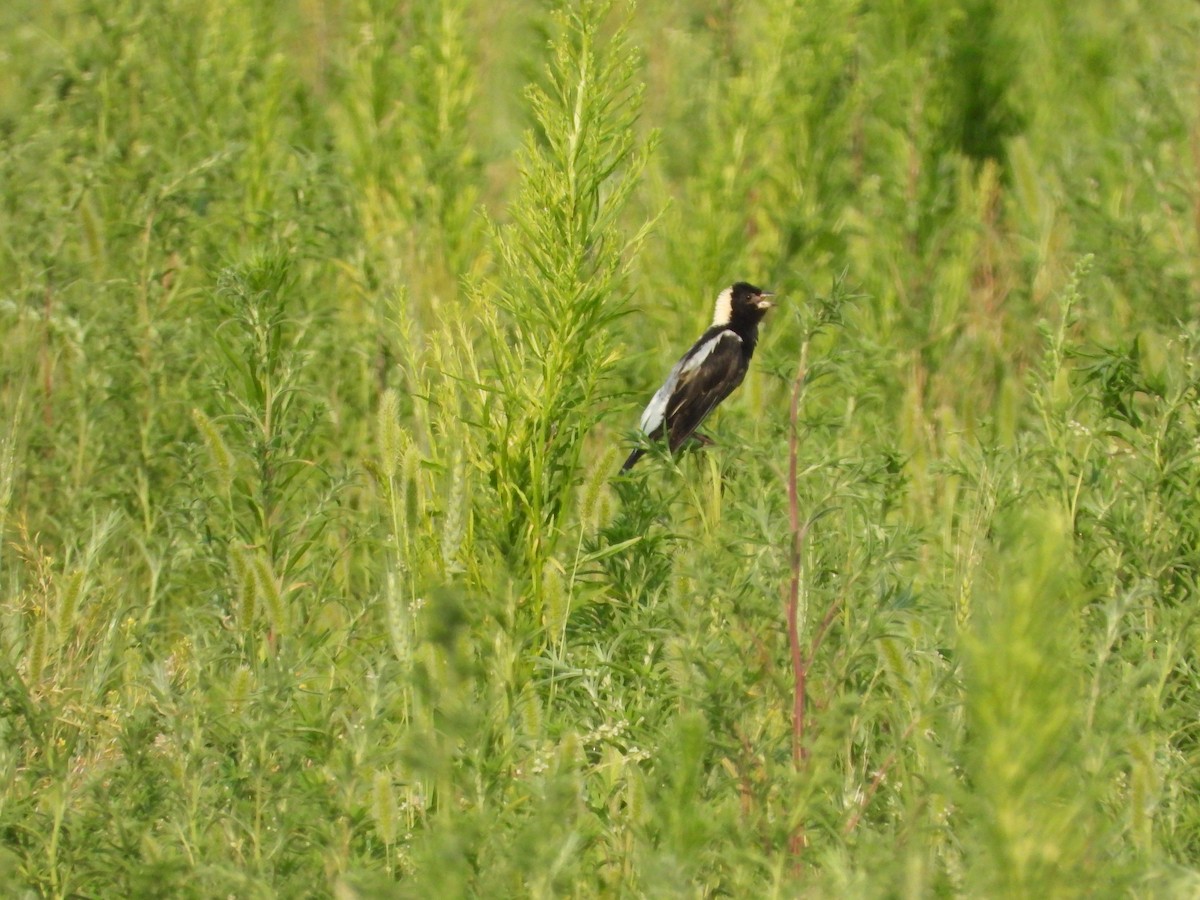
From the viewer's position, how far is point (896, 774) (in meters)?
3.41

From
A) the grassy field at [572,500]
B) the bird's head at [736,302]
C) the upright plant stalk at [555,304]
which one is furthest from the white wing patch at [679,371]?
the upright plant stalk at [555,304]

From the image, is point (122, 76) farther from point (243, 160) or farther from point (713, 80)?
point (713, 80)

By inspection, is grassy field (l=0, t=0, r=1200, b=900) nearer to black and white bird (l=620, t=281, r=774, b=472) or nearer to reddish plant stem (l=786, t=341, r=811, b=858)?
reddish plant stem (l=786, t=341, r=811, b=858)

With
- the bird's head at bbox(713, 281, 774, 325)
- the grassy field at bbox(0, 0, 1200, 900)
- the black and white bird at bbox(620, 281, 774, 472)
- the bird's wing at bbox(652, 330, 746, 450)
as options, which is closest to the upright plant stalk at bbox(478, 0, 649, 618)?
the grassy field at bbox(0, 0, 1200, 900)

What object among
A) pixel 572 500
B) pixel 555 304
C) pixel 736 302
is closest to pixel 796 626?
pixel 555 304

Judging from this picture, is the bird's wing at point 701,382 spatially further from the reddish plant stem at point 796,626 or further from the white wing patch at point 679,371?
the reddish plant stem at point 796,626

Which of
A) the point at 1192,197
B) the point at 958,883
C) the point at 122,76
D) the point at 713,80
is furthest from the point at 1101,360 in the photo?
the point at 122,76

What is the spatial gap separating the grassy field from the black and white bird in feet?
0.48

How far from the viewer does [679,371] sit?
586 centimetres

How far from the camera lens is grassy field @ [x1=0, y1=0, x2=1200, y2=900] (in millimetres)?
2730

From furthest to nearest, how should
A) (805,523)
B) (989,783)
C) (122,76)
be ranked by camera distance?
(122,76) → (805,523) → (989,783)

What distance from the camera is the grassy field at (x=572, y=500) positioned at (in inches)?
107

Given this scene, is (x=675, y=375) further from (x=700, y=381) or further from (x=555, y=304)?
(x=555, y=304)

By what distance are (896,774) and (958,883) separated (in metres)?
0.71
